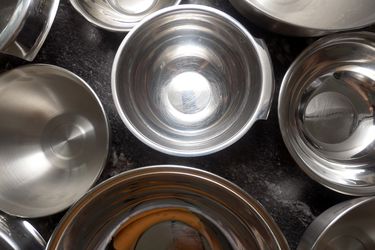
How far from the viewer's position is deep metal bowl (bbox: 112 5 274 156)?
0.82 meters

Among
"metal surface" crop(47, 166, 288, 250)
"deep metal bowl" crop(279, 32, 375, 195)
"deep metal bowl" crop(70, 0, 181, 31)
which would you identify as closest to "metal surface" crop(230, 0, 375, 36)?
"deep metal bowl" crop(279, 32, 375, 195)

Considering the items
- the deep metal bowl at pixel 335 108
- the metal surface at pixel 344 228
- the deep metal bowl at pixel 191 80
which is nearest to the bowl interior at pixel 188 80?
the deep metal bowl at pixel 191 80

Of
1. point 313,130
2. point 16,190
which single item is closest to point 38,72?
point 16,190

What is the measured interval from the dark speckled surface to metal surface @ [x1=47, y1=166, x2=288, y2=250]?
0.12 metres

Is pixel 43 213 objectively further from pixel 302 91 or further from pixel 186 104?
pixel 302 91

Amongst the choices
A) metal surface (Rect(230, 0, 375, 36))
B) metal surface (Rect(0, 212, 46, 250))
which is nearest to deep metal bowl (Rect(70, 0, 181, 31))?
metal surface (Rect(230, 0, 375, 36))

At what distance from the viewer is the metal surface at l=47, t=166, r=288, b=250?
2.40ft

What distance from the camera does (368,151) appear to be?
37.0 inches

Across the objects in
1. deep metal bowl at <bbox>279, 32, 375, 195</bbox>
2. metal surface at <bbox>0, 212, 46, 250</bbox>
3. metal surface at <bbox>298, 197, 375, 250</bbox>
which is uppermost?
deep metal bowl at <bbox>279, 32, 375, 195</bbox>

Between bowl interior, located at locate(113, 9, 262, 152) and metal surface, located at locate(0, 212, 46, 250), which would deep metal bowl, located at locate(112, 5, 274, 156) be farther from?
metal surface, located at locate(0, 212, 46, 250)

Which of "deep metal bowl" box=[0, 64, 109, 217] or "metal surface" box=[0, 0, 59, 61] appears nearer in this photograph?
"metal surface" box=[0, 0, 59, 61]

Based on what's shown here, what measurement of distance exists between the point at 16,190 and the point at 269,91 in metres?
0.57

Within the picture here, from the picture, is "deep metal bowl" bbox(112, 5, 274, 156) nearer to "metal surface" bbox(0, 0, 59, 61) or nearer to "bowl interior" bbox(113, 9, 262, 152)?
"bowl interior" bbox(113, 9, 262, 152)

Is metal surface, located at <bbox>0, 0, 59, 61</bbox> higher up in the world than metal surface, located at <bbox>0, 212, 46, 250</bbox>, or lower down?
higher up
